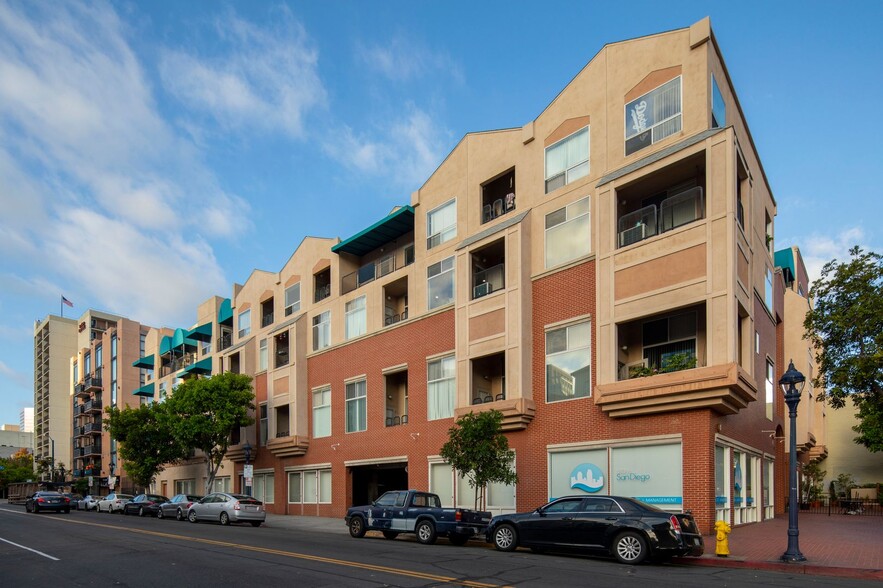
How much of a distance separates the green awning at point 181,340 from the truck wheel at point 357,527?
36.1m

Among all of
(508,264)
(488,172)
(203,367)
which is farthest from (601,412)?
(203,367)

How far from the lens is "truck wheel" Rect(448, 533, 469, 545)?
58.2 ft

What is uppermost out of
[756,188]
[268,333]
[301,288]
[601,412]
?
[756,188]

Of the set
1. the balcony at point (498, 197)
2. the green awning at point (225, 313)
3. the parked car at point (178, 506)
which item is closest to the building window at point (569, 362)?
the balcony at point (498, 197)

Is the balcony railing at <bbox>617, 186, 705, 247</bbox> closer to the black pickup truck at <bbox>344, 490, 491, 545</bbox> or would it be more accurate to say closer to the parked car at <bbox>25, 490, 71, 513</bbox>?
the black pickup truck at <bbox>344, 490, 491, 545</bbox>

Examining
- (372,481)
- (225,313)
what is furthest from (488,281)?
(225,313)

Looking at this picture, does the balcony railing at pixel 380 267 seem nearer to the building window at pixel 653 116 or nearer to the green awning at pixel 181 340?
the building window at pixel 653 116

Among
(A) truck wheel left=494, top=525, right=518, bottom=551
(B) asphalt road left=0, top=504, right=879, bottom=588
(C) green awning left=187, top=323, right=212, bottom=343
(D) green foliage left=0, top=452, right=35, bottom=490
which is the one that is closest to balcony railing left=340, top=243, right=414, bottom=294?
(B) asphalt road left=0, top=504, right=879, bottom=588

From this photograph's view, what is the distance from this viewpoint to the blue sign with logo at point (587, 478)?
20.1 meters

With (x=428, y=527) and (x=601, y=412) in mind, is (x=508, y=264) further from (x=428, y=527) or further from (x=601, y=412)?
(x=428, y=527)

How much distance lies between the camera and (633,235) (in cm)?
2030

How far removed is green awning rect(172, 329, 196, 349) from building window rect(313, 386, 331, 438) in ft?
73.9

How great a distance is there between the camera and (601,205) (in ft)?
68.8

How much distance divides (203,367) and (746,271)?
38006mm
